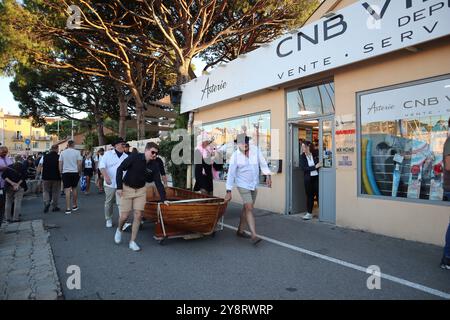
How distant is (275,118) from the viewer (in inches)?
347

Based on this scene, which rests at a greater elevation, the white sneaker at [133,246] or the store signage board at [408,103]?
the store signage board at [408,103]

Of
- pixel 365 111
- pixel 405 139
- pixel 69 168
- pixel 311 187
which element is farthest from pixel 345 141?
Result: pixel 69 168

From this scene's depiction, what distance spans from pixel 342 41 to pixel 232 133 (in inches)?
187

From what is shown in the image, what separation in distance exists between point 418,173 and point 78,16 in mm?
12073

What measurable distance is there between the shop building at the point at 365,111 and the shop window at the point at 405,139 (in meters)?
0.02

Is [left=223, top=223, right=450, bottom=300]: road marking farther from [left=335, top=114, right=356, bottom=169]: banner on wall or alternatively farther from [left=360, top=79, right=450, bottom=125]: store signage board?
[left=360, top=79, right=450, bottom=125]: store signage board

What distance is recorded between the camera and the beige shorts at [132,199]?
550cm

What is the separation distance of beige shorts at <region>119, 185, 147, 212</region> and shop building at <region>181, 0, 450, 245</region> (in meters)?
3.98

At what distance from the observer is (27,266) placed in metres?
4.62

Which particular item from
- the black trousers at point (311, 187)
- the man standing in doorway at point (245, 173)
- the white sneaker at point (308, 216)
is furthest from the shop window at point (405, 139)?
the man standing in doorway at point (245, 173)

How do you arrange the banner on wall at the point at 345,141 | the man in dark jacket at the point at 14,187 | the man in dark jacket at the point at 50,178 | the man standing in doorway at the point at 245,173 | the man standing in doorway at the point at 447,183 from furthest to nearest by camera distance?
the man in dark jacket at the point at 50,178
the man in dark jacket at the point at 14,187
the banner on wall at the point at 345,141
the man standing in doorway at the point at 245,173
the man standing in doorway at the point at 447,183

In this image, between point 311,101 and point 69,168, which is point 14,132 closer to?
point 69,168

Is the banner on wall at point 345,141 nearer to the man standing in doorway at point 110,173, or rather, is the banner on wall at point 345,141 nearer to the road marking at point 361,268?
the road marking at point 361,268

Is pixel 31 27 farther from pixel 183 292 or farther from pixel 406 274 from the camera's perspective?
pixel 406 274
